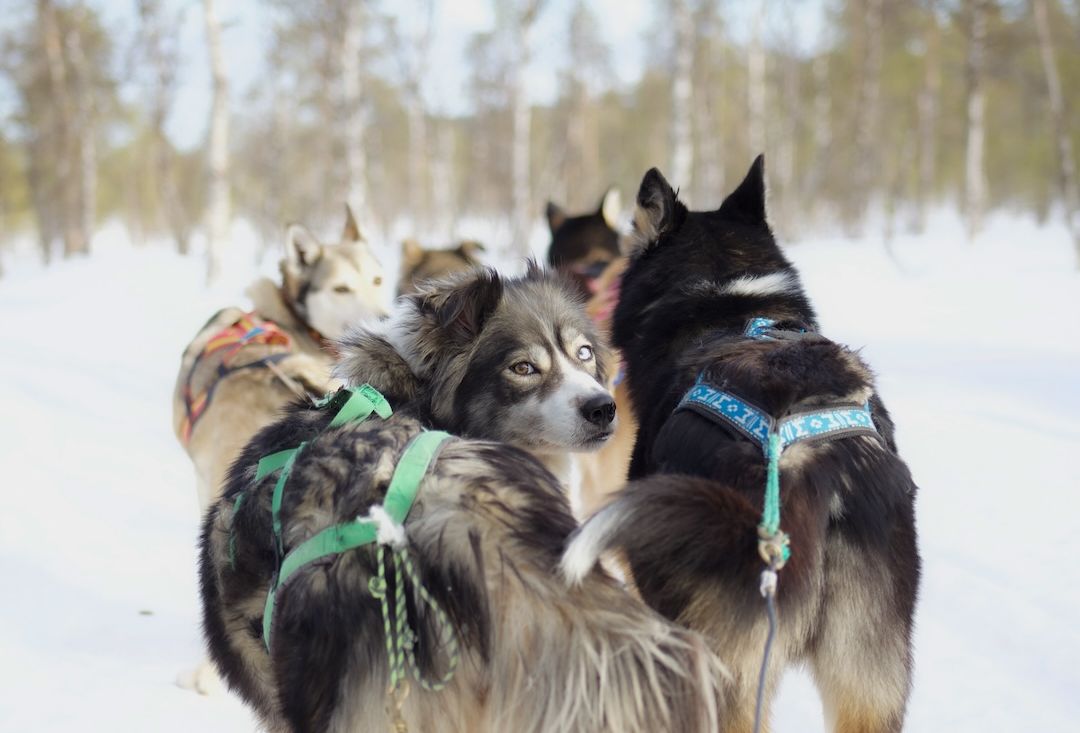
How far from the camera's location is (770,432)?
80.9 inches

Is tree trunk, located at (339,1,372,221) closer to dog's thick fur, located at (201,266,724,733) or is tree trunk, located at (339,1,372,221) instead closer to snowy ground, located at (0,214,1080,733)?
snowy ground, located at (0,214,1080,733)

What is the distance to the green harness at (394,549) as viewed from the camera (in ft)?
5.11

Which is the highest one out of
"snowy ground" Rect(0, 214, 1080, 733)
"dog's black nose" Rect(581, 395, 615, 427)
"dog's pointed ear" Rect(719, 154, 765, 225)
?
"dog's pointed ear" Rect(719, 154, 765, 225)

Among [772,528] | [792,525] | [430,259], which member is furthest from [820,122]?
[772,528]

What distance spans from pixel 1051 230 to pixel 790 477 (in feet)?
117

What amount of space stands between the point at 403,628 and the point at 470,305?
48.5 inches

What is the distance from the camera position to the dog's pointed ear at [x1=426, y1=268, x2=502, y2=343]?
8.27ft

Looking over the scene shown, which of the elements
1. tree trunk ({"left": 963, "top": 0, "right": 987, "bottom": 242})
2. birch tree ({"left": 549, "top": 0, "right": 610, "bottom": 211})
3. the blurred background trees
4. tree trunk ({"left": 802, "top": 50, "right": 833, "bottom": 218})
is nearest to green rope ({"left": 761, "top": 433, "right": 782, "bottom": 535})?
the blurred background trees

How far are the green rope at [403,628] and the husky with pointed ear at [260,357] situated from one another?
80.1 inches

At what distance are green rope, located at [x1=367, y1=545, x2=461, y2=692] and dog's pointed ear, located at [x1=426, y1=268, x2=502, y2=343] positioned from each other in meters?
1.07

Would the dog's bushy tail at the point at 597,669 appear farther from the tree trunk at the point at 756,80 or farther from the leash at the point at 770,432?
the tree trunk at the point at 756,80

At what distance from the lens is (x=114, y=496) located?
5.86m

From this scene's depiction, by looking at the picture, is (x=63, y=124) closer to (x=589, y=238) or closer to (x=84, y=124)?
(x=84, y=124)

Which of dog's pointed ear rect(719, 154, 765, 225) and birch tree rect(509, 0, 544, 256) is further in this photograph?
birch tree rect(509, 0, 544, 256)
